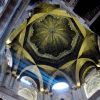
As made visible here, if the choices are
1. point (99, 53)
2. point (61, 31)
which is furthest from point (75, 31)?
point (99, 53)

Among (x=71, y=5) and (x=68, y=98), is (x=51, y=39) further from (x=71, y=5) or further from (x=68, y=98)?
(x=71, y=5)

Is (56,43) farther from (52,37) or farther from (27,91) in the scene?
(27,91)

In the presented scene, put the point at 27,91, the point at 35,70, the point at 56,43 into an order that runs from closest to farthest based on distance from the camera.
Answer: the point at 27,91 → the point at 35,70 → the point at 56,43

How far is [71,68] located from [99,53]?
2225 millimetres

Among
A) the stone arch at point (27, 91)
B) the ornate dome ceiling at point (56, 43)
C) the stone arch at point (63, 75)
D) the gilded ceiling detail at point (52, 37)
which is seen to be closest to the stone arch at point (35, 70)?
the ornate dome ceiling at point (56, 43)

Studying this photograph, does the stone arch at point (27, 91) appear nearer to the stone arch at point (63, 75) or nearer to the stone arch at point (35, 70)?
the stone arch at point (35, 70)

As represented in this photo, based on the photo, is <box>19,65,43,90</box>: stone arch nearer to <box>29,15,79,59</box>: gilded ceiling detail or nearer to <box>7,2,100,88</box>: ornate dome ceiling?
<box>7,2,100,88</box>: ornate dome ceiling

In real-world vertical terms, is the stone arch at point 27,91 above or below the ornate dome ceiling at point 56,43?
below

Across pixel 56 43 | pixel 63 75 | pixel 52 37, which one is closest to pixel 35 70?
pixel 63 75

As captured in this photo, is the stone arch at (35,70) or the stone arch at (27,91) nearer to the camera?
the stone arch at (27,91)

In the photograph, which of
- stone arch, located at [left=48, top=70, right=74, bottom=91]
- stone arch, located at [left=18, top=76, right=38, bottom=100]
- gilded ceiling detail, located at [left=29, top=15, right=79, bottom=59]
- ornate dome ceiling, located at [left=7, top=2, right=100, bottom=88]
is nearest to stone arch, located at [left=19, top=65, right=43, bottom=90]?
ornate dome ceiling, located at [left=7, top=2, right=100, bottom=88]

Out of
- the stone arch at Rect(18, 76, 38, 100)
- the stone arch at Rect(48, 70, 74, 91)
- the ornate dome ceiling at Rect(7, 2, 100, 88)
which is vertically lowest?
the stone arch at Rect(18, 76, 38, 100)

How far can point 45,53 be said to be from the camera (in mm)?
16141

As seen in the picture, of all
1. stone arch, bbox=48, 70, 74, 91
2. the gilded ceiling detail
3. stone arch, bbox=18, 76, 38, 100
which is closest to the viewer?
stone arch, bbox=18, 76, 38, 100
